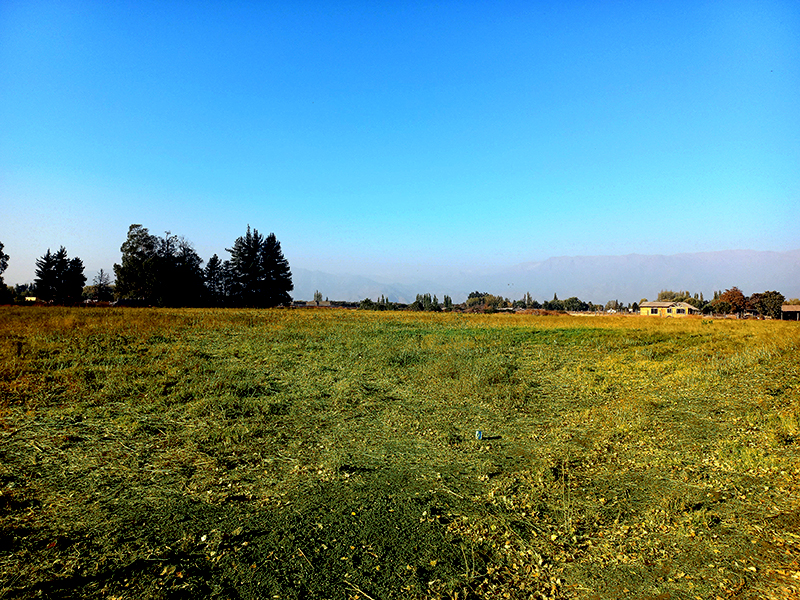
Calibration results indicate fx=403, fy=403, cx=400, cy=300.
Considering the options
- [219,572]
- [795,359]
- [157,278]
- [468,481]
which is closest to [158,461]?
[219,572]

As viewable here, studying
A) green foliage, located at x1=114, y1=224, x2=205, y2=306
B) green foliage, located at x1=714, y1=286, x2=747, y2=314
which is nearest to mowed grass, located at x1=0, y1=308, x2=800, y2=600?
green foliage, located at x1=114, y1=224, x2=205, y2=306

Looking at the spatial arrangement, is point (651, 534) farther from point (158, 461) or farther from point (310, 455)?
point (158, 461)

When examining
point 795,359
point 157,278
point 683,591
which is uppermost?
point 157,278

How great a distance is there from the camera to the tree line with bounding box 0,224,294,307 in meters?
52.1

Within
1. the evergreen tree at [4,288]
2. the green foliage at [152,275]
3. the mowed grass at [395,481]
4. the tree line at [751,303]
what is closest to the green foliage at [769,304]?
the tree line at [751,303]

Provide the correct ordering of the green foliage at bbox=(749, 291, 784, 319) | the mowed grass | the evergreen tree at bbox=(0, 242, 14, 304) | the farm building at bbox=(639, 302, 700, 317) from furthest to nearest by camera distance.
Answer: the farm building at bbox=(639, 302, 700, 317), the green foliage at bbox=(749, 291, 784, 319), the evergreen tree at bbox=(0, 242, 14, 304), the mowed grass

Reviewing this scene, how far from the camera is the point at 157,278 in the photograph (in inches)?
2026

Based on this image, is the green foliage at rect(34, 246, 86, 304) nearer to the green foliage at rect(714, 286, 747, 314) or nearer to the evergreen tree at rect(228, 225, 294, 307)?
the evergreen tree at rect(228, 225, 294, 307)

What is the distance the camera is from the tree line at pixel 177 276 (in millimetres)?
52125

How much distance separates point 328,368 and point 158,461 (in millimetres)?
6253

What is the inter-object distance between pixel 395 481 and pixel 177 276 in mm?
56213

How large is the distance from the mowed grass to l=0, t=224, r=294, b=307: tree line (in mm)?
45876

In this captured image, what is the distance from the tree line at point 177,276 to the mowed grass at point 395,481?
151 ft

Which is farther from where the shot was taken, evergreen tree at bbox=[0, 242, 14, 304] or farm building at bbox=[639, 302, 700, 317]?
farm building at bbox=[639, 302, 700, 317]
